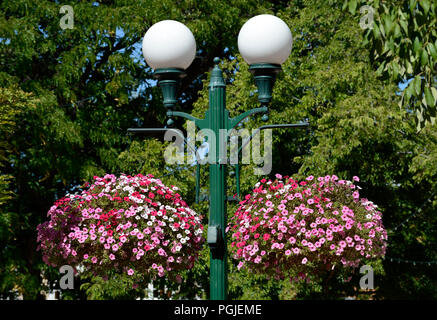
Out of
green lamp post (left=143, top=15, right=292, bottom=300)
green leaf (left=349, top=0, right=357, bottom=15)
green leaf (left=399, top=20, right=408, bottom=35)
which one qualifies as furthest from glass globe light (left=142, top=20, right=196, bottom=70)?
green leaf (left=399, top=20, right=408, bottom=35)

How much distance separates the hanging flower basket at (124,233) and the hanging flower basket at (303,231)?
574 mm

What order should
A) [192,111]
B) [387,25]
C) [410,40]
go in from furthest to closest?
[192,111], [410,40], [387,25]

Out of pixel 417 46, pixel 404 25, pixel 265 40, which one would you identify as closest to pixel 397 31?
pixel 404 25

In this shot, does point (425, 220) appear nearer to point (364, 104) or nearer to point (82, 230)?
point (364, 104)

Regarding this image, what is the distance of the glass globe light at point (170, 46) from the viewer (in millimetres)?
4844

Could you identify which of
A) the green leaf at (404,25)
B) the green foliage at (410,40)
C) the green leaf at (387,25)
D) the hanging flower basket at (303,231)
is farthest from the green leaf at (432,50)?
the hanging flower basket at (303,231)

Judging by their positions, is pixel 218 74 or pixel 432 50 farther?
pixel 432 50

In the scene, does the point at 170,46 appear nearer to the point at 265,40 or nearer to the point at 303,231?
the point at 265,40

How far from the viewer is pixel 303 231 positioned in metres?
5.92

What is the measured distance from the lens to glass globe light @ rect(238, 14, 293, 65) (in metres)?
4.73

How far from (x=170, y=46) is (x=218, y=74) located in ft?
1.41

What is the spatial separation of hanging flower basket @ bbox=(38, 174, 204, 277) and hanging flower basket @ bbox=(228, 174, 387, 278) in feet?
1.88
